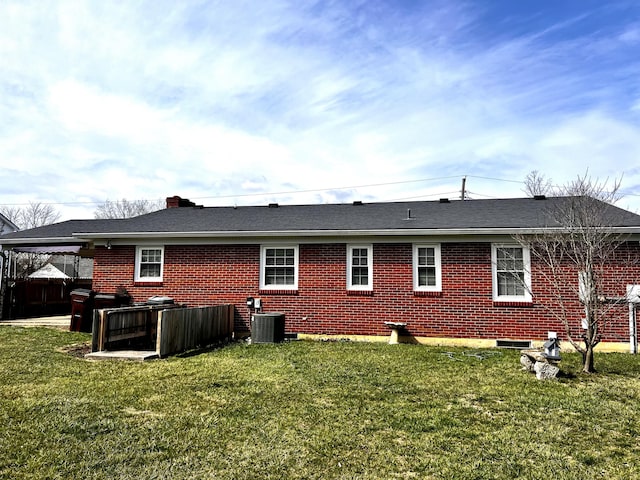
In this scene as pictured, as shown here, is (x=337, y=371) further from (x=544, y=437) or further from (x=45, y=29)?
(x=45, y=29)

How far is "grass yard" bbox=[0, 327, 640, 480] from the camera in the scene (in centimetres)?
382

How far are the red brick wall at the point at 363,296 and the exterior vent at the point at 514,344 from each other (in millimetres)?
121

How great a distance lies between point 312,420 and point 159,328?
4.87m

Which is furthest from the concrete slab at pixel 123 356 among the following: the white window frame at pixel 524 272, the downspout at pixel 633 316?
the downspout at pixel 633 316

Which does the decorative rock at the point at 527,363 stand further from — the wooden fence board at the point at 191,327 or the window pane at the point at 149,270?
the window pane at the point at 149,270

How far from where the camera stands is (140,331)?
1009cm

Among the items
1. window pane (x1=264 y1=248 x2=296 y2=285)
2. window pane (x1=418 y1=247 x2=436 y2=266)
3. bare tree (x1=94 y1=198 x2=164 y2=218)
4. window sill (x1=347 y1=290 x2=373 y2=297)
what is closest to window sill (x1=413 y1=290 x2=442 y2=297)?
window pane (x1=418 y1=247 x2=436 y2=266)

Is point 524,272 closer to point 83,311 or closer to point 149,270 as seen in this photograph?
point 149,270

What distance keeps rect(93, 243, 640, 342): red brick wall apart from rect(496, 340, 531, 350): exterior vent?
0.40ft

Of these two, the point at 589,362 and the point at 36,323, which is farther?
the point at 36,323

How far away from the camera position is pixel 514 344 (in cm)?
1062

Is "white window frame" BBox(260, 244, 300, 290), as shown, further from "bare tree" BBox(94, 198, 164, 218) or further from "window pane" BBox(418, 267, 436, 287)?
"bare tree" BBox(94, 198, 164, 218)

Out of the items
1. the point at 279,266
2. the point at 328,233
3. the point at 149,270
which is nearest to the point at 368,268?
the point at 328,233

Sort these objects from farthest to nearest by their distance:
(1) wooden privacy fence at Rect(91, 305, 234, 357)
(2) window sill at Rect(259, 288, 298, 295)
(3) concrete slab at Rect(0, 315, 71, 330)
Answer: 1. (3) concrete slab at Rect(0, 315, 71, 330)
2. (2) window sill at Rect(259, 288, 298, 295)
3. (1) wooden privacy fence at Rect(91, 305, 234, 357)
